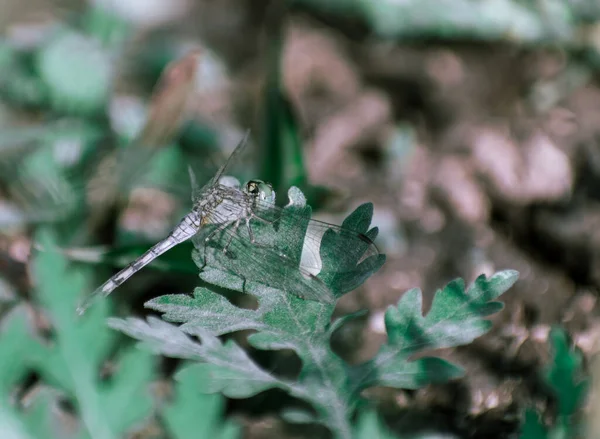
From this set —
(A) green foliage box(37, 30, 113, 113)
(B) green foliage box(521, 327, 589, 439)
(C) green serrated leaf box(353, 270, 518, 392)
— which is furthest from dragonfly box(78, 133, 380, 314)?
(A) green foliage box(37, 30, 113, 113)

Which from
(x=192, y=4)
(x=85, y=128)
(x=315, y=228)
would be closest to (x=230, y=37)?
(x=192, y=4)

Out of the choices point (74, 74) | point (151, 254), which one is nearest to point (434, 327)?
point (151, 254)

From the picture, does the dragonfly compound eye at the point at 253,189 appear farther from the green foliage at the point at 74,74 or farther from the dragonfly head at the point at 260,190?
the green foliage at the point at 74,74

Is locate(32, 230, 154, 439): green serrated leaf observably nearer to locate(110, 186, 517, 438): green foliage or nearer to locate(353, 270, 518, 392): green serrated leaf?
locate(110, 186, 517, 438): green foliage

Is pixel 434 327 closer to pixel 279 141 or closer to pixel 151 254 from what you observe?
pixel 151 254

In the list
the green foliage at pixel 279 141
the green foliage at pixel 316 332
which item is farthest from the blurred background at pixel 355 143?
the green foliage at pixel 316 332

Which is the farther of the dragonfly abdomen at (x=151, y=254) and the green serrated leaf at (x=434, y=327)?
the dragonfly abdomen at (x=151, y=254)
